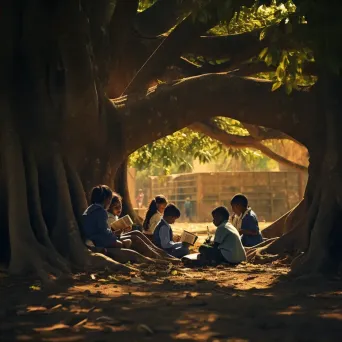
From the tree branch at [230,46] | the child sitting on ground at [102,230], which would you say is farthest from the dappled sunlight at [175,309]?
the tree branch at [230,46]

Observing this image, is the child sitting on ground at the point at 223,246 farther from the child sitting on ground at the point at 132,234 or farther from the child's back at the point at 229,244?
the child sitting on ground at the point at 132,234

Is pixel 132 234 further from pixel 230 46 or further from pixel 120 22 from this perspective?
pixel 230 46

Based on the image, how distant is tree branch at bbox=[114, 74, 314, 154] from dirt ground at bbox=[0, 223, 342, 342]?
2.91 metres

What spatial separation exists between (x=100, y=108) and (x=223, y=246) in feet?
8.70

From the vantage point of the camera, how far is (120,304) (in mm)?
6035

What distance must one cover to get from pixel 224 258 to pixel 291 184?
2356cm

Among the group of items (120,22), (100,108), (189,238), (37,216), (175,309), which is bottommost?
(175,309)

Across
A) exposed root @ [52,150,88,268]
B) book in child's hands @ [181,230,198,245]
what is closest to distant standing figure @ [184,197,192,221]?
book in child's hands @ [181,230,198,245]

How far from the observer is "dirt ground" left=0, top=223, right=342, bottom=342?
478cm

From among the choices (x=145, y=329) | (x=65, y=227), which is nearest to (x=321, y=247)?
(x=65, y=227)

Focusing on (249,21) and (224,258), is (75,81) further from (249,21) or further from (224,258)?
(249,21)

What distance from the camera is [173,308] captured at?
5859mm

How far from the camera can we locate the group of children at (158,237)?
9.26 m

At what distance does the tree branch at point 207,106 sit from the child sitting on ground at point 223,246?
5.57 feet
